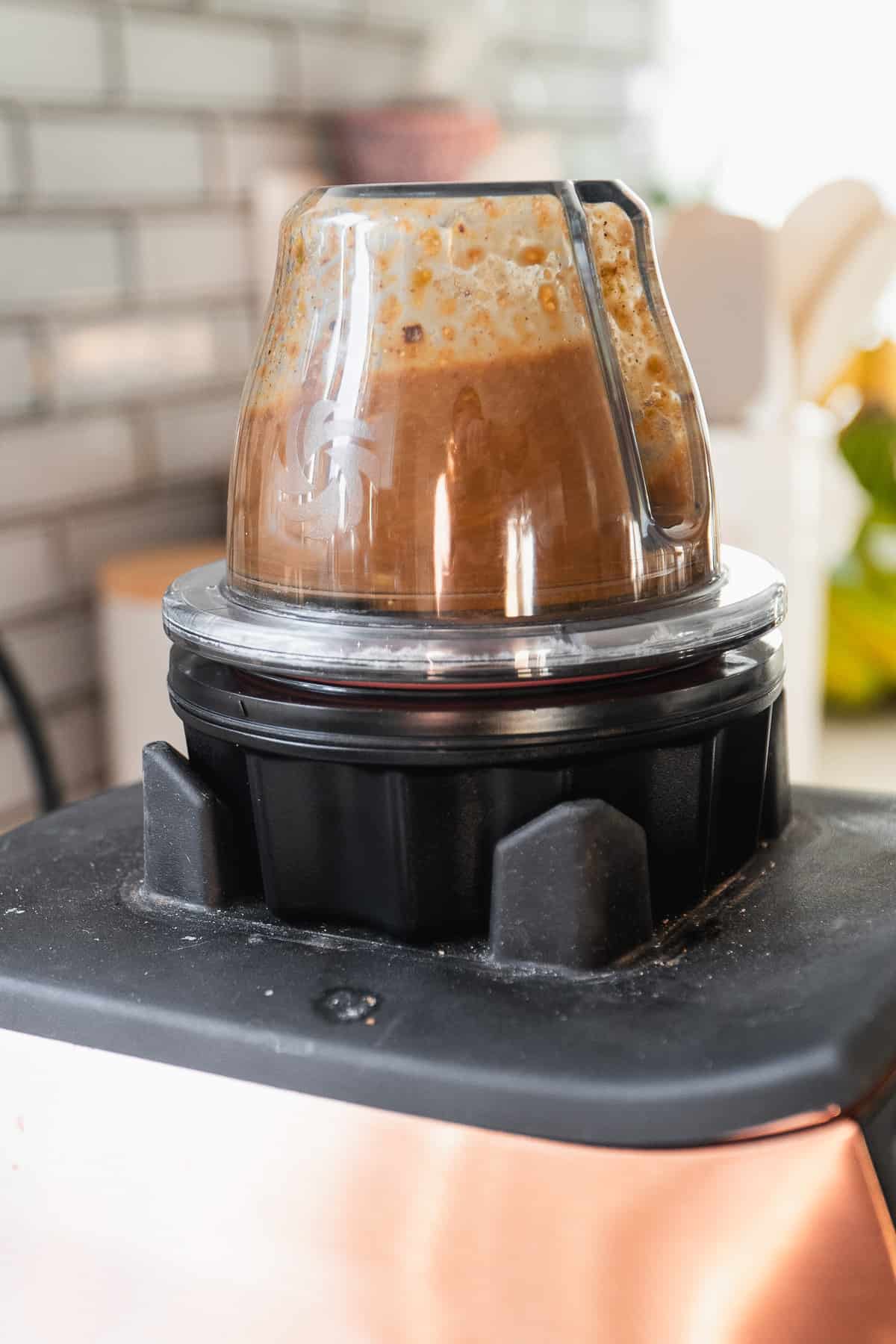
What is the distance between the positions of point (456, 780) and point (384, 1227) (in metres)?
0.15

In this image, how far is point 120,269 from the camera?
6.22ft

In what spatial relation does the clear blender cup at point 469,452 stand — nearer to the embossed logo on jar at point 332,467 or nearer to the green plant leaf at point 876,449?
the embossed logo on jar at point 332,467

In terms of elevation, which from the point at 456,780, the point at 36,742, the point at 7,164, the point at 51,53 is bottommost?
the point at 36,742

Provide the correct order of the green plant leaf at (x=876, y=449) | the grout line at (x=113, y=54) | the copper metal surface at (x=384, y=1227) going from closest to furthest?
the copper metal surface at (x=384, y=1227) < the grout line at (x=113, y=54) < the green plant leaf at (x=876, y=449)

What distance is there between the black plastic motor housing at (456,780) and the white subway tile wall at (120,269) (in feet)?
4.34

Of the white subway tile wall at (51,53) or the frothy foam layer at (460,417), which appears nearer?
the frothy foam layer at (460,417)

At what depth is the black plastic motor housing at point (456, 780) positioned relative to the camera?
1.57ft

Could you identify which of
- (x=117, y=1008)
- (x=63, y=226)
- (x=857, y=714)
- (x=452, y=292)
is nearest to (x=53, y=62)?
(x=63, y=226)

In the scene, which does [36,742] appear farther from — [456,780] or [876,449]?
[876,449]

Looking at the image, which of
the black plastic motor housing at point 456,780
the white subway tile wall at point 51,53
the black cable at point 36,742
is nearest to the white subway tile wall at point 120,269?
the white subway tile wall at point 51,53

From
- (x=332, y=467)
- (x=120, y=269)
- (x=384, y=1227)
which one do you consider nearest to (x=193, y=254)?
(x=120, y=269)

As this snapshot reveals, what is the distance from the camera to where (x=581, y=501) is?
492mm

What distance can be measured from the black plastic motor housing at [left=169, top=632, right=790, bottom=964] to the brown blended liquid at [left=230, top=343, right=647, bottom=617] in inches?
1.5

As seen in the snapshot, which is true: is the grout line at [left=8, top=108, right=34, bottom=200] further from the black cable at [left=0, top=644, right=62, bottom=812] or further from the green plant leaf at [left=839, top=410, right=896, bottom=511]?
the green plant leaf at [left=839, top=410, right=896, bottom=511]
